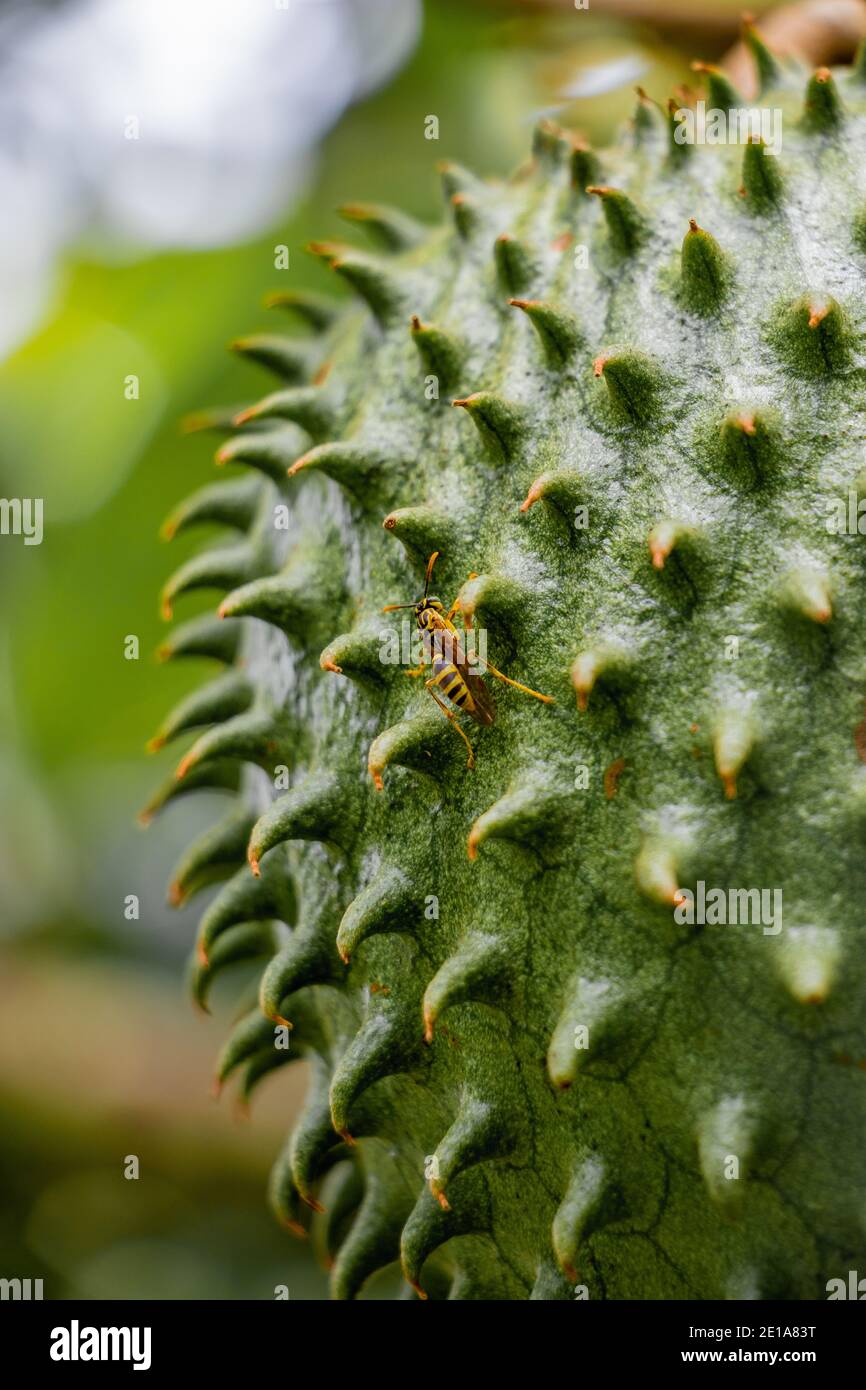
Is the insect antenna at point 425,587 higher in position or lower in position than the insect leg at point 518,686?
higher

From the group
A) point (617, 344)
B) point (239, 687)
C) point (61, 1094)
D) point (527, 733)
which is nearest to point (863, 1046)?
point (527, 733)

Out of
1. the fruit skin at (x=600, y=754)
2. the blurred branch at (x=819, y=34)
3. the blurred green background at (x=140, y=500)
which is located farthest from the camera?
the blurred green background at (x=140, y=500)

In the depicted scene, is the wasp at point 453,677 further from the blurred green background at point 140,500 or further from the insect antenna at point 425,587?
the blurred green background at point 140,500

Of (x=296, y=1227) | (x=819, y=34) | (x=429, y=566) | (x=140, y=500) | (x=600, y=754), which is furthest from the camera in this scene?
(x=140, y=500)

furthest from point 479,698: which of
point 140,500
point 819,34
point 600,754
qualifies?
point 140,500

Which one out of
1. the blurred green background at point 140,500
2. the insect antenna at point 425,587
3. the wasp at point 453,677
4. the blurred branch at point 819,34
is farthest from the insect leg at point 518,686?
the blurred green background at point 140,500

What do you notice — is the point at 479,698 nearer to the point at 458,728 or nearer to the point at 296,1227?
the point at 458,728

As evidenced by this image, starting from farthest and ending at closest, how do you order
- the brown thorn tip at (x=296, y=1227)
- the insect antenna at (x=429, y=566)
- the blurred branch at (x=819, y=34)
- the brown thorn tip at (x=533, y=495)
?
the blurred branch at (x=819, y=34) → the brown thorn tip at (x=296, y=1227) → the insect antenna at (x=429, y=566) → the brown thorn tip at (x=533, y=495)
